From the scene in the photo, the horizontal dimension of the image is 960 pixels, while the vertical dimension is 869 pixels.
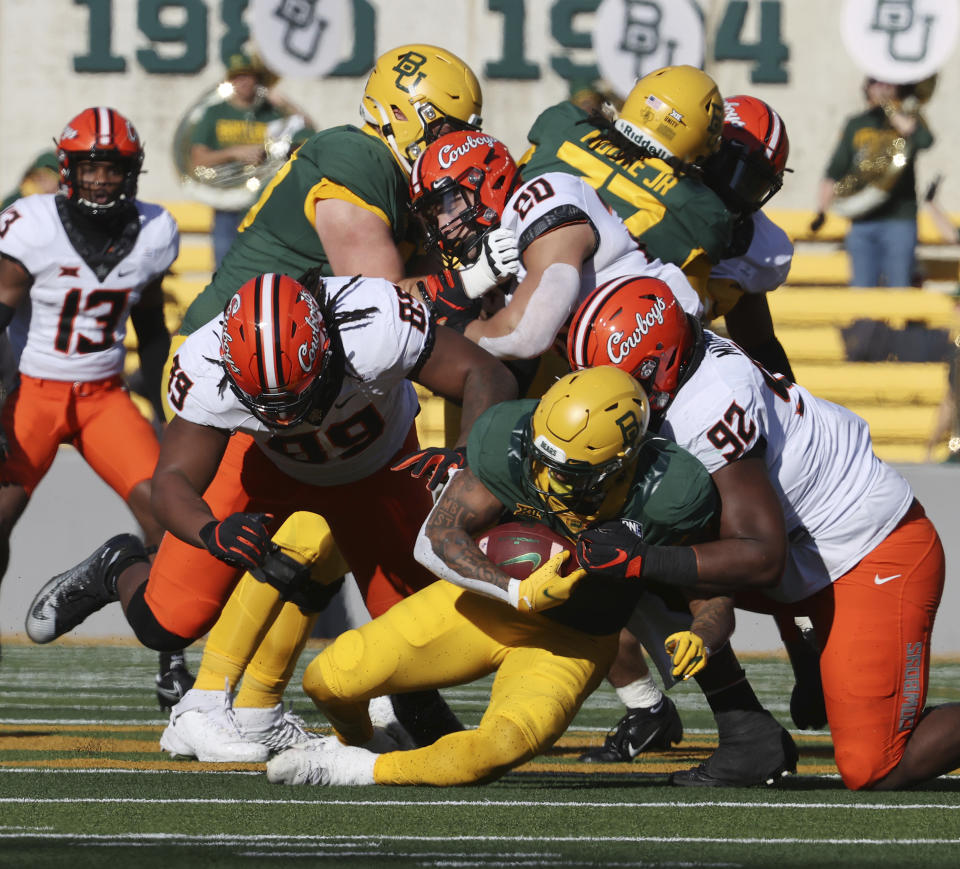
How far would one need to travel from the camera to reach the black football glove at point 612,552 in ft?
13.0

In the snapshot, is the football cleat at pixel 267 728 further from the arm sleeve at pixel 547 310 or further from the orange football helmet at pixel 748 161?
the orange football helmet at pixel 748 161

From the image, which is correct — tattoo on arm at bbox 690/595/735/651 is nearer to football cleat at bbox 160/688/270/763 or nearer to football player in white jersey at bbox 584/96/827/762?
football player in white jersey at bbox 584/96/827/762

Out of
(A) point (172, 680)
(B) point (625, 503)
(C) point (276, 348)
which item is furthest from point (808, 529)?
(A) point (172, 680)

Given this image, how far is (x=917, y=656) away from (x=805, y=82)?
33.4ft

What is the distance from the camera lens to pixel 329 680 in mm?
4273

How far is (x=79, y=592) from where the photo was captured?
580 centimetres

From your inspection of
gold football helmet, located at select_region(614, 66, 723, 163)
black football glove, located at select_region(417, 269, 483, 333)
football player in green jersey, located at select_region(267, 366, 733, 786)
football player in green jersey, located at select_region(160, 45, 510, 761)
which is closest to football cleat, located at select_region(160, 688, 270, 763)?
football player in green jersey, located at select_region(160, 45, 510, 761)

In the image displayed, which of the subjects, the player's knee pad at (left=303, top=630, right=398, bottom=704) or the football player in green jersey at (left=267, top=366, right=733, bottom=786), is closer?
the football player in green jersey at (left=267, top=366, right=733, bottom=786)

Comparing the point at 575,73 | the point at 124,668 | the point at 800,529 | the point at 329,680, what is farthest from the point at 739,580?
the point at 575,73

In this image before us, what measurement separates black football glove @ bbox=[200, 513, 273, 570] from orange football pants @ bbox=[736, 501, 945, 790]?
1416 mm

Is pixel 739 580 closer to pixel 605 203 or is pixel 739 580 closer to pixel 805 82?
pixel 605 203

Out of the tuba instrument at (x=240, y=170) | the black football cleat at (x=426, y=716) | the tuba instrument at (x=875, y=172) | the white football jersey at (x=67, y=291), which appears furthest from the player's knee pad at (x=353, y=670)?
the tuba instrument at (x=875, y=172)

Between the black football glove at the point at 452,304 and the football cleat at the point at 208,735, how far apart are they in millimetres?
1205

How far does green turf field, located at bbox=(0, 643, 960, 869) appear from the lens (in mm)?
3279
